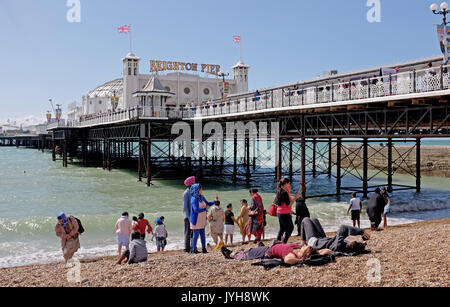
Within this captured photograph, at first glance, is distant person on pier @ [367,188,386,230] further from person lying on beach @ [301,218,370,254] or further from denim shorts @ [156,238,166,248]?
denim shorts @ [156,238,166,248]

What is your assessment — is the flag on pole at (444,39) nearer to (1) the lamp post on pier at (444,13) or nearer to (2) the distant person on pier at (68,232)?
(1) the lamp post on pier at (444,13)

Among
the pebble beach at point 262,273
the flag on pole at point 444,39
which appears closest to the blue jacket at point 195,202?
the pebble beach at point 262,273

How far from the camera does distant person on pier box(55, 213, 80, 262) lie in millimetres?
9477

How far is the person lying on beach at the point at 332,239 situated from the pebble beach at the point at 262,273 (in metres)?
0.28

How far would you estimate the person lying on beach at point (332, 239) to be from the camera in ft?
27.8

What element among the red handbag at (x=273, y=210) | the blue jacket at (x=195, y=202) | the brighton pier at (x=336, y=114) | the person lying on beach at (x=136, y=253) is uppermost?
the brighton pier at (x=336, y=114)

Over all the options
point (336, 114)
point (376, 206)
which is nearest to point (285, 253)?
point (376, 206)

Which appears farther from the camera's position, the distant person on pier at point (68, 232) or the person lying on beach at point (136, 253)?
the distant person on pier at point (68, 232)

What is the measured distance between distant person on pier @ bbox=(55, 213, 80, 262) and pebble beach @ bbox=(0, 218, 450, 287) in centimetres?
57

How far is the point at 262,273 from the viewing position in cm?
740

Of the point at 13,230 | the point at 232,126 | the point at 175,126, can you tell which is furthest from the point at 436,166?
the point at 13,230

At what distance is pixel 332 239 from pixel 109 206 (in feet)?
56.7

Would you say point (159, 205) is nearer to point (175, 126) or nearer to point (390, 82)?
point (175, 126)
